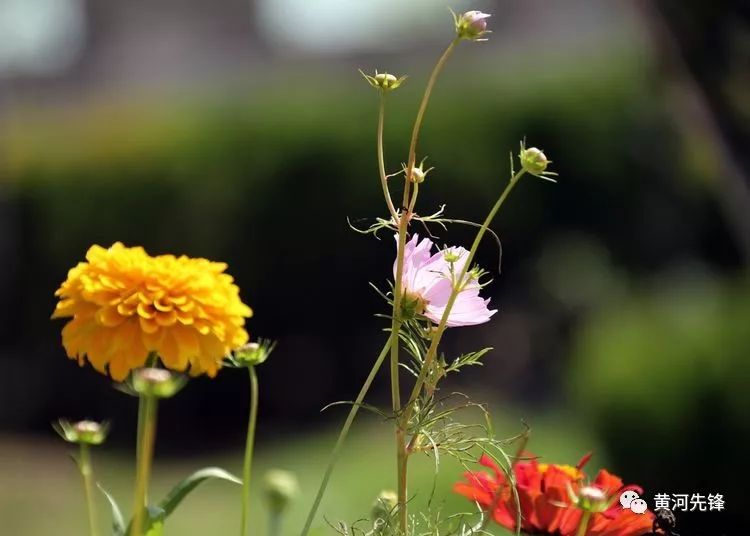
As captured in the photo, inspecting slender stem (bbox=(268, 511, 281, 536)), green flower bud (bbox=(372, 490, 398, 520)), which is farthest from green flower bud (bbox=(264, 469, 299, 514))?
green flower bud (bbox=(372, 490, 398, 520))

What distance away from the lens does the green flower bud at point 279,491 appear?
836 mm

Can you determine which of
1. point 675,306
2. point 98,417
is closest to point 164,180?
point 98,417

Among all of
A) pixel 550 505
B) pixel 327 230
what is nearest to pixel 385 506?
pixel 550 505

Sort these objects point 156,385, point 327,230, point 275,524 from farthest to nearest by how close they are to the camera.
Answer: point 327,230
point 275,524
point 156,385

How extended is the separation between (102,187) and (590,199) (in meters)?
1.94

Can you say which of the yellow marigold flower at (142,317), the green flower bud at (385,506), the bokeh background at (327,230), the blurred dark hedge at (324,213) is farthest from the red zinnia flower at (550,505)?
the blurred dark hedge at (324,213)

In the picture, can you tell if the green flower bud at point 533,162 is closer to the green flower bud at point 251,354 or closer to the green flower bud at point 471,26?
the green flower bud at point 471,26

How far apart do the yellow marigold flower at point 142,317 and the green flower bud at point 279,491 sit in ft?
0.66

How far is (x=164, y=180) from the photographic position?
15.2 feet

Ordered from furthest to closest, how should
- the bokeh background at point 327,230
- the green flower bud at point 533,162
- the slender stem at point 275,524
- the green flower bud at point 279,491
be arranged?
the bokeh background at point 327,230
the green flower bud at point 279,491
the slender stem at point 275,524
the green flower bud at point 533,162

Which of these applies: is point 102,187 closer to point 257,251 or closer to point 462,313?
point 257,251

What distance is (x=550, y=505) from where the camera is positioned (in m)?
0.64

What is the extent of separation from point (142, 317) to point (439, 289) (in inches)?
6.5

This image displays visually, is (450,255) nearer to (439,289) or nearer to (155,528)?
(439,289)
